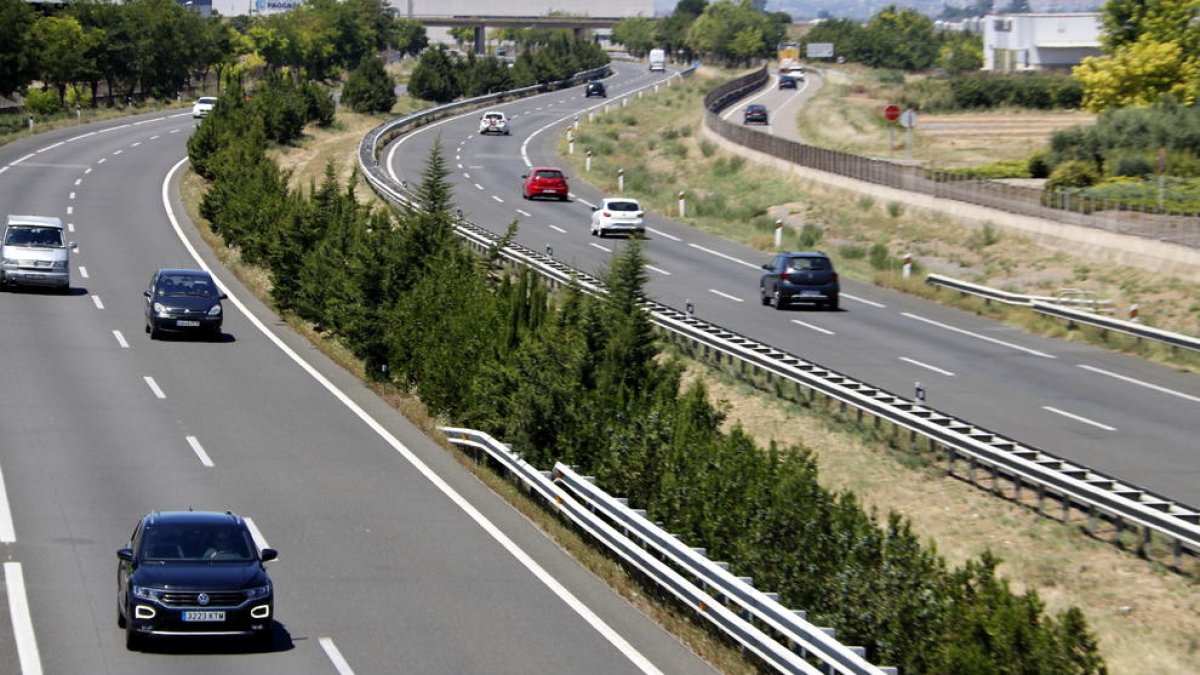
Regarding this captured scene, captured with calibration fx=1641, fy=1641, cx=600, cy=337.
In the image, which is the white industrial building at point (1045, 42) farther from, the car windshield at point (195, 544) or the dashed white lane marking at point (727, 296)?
the car windshield at point (195, 544)

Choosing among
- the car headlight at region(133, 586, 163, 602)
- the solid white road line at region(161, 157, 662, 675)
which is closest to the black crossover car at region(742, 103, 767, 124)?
the solid white road line at region(161, 157, 662, 675)

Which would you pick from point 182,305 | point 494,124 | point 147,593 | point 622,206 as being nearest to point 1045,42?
point 494,124

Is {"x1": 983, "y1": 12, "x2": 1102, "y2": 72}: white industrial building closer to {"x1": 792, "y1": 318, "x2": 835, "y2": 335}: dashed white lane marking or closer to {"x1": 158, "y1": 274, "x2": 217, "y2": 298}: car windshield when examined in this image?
{"x1": 792, "y1": 318, "x2": 835, "y2": 335}: dashed white lane marking

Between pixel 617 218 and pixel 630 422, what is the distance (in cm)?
3437

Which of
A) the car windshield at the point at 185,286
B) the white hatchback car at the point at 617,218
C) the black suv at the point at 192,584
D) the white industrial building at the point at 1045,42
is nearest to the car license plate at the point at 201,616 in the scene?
the black suv at the point at 192,584

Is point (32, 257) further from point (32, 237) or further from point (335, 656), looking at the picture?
point (335, 656)

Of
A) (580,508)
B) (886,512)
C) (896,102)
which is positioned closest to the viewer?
(580,508)

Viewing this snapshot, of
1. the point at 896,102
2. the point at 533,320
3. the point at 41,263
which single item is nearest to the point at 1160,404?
the point at 533,320

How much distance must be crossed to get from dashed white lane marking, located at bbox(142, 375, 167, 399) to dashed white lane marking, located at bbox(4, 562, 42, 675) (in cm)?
1200

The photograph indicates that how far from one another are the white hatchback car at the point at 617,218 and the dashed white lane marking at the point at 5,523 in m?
34.7

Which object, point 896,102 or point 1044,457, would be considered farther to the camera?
point 896,102

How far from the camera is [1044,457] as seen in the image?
80.7ft

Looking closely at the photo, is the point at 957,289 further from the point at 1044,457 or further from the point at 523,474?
the point at 523,474

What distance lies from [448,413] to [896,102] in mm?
99254
